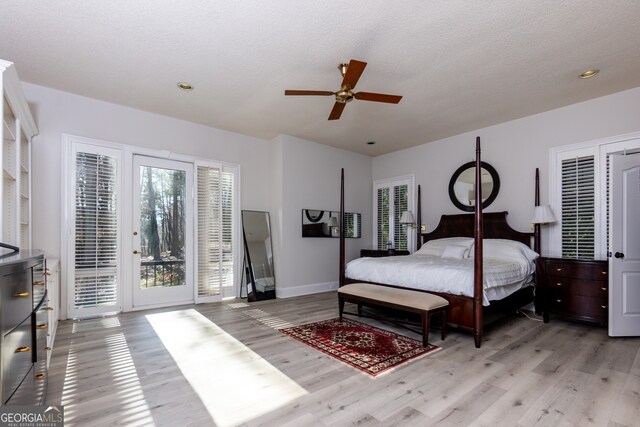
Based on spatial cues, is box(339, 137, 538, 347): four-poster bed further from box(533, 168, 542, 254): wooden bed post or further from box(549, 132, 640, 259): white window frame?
box(549, 132, 640, 259): white window frame

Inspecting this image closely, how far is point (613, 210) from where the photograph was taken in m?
3.38

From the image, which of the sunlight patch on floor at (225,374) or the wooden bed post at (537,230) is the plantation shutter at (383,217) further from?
the sunlight patch on floor at (225,374)

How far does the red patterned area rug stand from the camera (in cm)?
272

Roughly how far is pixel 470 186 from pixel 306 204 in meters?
2.93

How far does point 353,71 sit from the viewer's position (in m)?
2.80

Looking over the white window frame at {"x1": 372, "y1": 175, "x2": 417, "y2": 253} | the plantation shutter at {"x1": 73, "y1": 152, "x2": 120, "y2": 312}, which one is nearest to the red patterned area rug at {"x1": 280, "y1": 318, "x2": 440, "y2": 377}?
the plantation shutter at {"x1": 73, "y1": 152, "x2": 120, "y2": 312}

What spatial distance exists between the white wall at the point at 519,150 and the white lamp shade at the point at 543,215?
36 centimetres

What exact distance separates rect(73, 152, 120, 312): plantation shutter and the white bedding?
3.33m

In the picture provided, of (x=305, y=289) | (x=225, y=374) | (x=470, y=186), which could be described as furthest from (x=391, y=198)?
(x=225, y=374)

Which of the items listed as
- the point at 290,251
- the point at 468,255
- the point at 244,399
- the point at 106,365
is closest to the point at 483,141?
the point at 468,255

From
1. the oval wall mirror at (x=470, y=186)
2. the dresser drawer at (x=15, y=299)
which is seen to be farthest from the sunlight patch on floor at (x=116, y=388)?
the oval wall mirror at (x=470, y=186)

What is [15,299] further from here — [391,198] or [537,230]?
[391,198]

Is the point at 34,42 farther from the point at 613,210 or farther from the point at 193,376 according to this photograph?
the point at 613,210

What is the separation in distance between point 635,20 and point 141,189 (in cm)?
577
